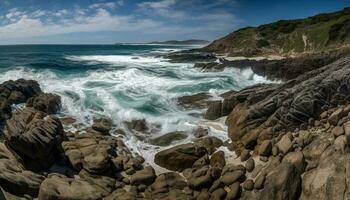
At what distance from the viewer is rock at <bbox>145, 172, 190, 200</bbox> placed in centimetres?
1045

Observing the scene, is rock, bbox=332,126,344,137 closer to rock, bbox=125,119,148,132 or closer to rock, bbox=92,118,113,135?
rock, bbox=125,119,148,132

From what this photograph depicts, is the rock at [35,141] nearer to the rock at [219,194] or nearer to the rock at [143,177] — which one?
the rock at [143,177]

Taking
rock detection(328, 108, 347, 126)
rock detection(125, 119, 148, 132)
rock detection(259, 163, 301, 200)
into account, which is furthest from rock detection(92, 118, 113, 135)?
rock detection(328, 108, 347, 126)

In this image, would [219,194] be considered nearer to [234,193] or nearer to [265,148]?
[234,193]

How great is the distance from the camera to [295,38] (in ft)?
172

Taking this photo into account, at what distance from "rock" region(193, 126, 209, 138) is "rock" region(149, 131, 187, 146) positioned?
46 cm

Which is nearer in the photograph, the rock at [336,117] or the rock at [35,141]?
the rock at [336,117]

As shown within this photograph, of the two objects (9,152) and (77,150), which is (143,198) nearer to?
(77,150)

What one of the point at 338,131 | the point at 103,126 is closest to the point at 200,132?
the point at 103,126

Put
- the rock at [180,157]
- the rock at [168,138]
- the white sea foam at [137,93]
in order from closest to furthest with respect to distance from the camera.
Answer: the rock at [180,157] → the rock at [168,138] → the white sea foam at [137,93]

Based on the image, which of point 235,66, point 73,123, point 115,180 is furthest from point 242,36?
point 115,180

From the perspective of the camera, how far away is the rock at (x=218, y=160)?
39.0 ft

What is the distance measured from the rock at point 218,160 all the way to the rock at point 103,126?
537 centimetres

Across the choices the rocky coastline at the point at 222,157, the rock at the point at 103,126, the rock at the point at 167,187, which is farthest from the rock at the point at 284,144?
the rock at the point at 103,126
